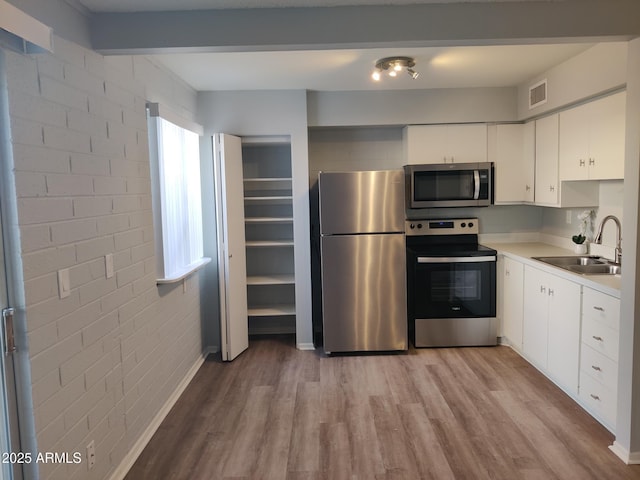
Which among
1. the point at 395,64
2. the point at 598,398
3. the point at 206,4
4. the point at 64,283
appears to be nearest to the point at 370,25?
the point at 206,4

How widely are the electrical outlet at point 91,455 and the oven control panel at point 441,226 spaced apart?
Answer: 331 centimetres

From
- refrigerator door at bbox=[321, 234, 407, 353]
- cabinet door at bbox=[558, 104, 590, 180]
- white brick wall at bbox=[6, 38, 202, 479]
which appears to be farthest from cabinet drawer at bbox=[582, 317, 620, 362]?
white brick wall at bbox=[6, 38, 202, 479]

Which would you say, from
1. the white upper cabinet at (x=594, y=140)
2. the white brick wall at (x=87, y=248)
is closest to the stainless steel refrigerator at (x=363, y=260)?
the white upper cabinet at (x=594, y=140)

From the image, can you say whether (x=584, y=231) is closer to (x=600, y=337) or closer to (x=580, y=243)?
(x=580, y=243)

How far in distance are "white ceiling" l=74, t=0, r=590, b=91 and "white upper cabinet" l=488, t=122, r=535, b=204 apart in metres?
0.44

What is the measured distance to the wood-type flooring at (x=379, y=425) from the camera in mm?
2484

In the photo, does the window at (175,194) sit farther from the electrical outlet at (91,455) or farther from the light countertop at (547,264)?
the light countertop at (547,264)

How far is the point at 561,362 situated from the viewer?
329cm

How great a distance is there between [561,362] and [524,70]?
7.45ft

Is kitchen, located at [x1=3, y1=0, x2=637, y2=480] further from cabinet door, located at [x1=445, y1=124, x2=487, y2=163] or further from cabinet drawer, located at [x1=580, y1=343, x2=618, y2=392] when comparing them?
cabinet drawer, located at [x1=580, y1=343, x2=618, y2=392]

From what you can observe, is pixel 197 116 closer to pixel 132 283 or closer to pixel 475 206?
pixel 132 283

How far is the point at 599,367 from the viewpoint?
9.32 feet

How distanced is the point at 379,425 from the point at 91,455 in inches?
64.7

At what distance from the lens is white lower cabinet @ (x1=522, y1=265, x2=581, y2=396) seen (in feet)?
10.2
